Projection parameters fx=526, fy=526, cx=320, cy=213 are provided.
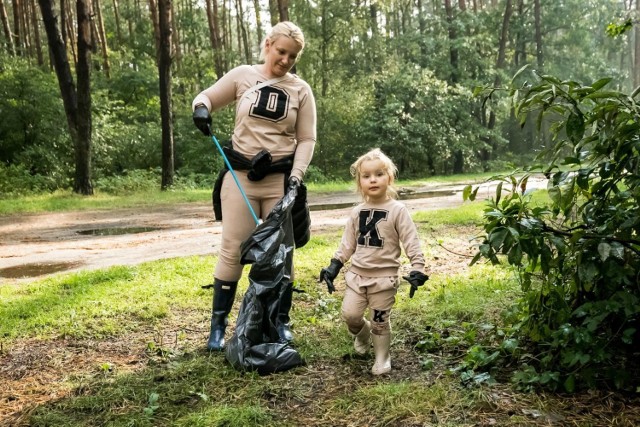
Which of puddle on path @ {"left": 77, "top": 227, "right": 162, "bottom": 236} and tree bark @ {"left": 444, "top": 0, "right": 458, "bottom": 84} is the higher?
tree bark @ {"left": 444, "top": 0, "right": 458, "bottom": 84}

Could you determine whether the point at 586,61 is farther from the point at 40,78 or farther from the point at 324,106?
the point at 40,78

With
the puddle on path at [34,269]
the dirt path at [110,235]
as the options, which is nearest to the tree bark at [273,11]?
the dirt path at [110,235]

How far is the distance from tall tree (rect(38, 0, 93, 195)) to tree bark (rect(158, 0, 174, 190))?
1.81 m

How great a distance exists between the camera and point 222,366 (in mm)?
3238

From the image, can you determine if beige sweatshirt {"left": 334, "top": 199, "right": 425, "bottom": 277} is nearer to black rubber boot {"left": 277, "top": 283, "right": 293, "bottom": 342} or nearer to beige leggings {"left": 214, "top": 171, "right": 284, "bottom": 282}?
black rubber boot {"left": 277, "top": 283, "right": 293, "bottom": 342}

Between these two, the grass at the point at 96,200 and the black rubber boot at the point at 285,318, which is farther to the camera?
the grass at the point at 96,200

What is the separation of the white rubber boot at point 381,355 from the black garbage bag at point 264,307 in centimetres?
49

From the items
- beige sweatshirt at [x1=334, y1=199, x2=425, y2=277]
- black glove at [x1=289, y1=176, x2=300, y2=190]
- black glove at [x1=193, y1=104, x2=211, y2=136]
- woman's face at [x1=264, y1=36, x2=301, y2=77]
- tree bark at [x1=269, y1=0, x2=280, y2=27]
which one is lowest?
beige sweatshirt at [x1=334, y1=199, x2=425, y2=277]

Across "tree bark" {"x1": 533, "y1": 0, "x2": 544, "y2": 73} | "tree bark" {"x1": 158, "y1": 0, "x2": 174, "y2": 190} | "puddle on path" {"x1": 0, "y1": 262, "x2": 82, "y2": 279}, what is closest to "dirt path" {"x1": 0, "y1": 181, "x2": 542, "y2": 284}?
"puddle on path" {"x1": 0, "y1": 262, "x2": 82, "y2": 279}

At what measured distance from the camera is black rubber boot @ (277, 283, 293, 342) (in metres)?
3.56

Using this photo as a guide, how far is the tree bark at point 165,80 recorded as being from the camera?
1388cm

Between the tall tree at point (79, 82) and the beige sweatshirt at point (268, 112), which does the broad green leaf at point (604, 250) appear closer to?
the beige sweatshirt at point (268, 112)

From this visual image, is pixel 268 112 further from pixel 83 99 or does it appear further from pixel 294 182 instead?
pixel 83 99

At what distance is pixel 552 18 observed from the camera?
3091 cm
